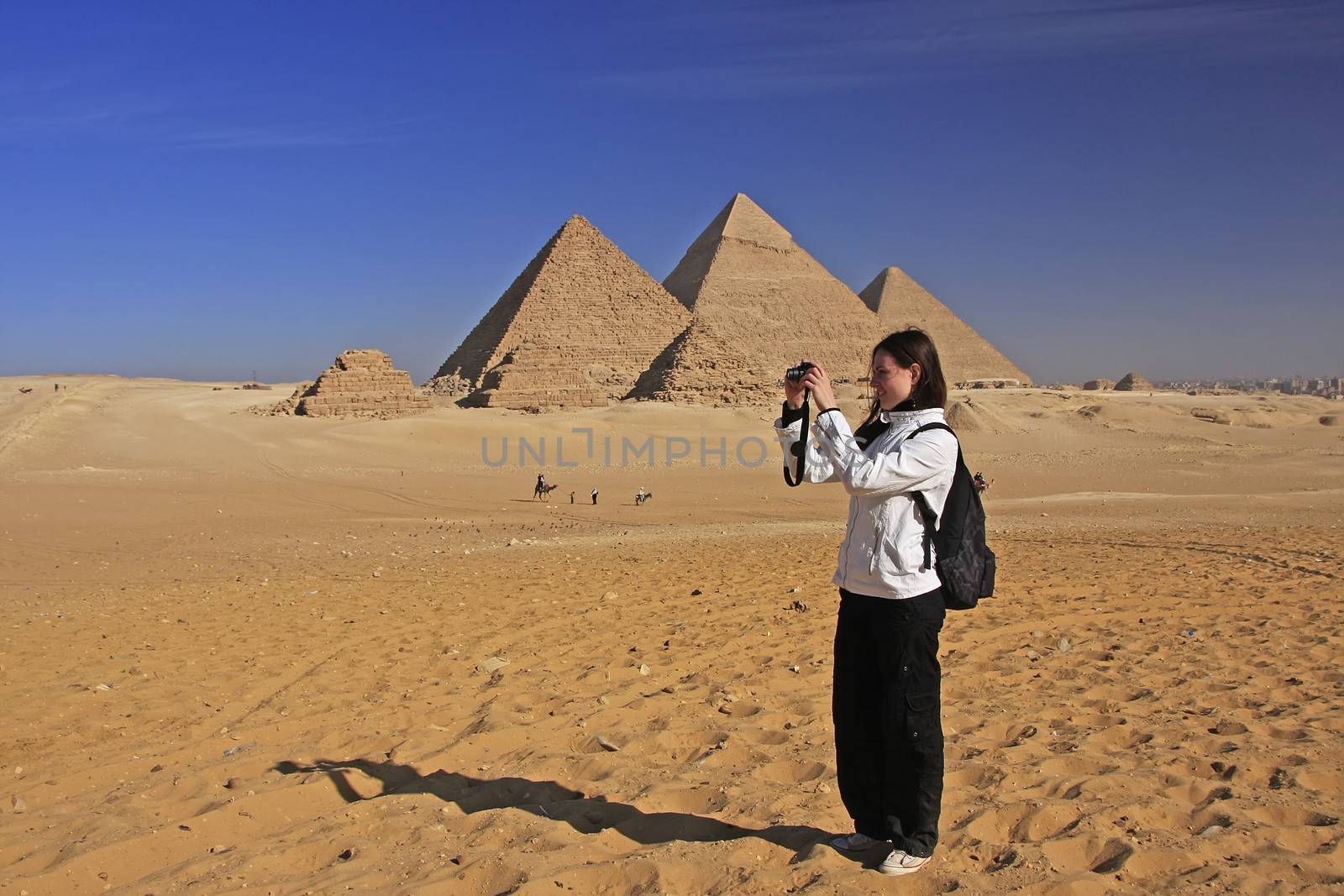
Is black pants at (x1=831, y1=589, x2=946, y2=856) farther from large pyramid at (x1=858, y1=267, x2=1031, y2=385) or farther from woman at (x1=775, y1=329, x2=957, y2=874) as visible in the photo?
large pyramid at (x1=858, y1=267, x2=1031, y2=385)

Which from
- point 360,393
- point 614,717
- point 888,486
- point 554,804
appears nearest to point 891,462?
point 888,486

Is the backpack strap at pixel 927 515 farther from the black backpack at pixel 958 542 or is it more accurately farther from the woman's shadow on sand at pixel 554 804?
the woman's shadow on sand at pixel 554 804

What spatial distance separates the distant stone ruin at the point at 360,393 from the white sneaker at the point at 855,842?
1244 inches

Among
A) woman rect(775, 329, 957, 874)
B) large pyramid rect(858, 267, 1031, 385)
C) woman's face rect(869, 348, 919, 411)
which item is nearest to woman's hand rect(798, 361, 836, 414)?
woman rect(775, 329, 957, 874)

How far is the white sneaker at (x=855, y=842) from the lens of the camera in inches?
112

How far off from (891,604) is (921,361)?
0.75 m

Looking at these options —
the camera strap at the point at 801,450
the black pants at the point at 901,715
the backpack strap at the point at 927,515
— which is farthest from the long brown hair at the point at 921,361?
the black pants at the point at 901,715

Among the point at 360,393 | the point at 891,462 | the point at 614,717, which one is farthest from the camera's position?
the point at 360,393

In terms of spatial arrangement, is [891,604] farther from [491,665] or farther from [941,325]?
[941,325]

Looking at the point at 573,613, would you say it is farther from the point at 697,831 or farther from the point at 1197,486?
the point at 1197,486

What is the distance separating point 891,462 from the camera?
2.68 meters

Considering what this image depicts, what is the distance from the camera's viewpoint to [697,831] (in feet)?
9.88

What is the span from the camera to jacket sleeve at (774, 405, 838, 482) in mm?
2814

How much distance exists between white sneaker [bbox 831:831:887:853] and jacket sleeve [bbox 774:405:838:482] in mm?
1102
